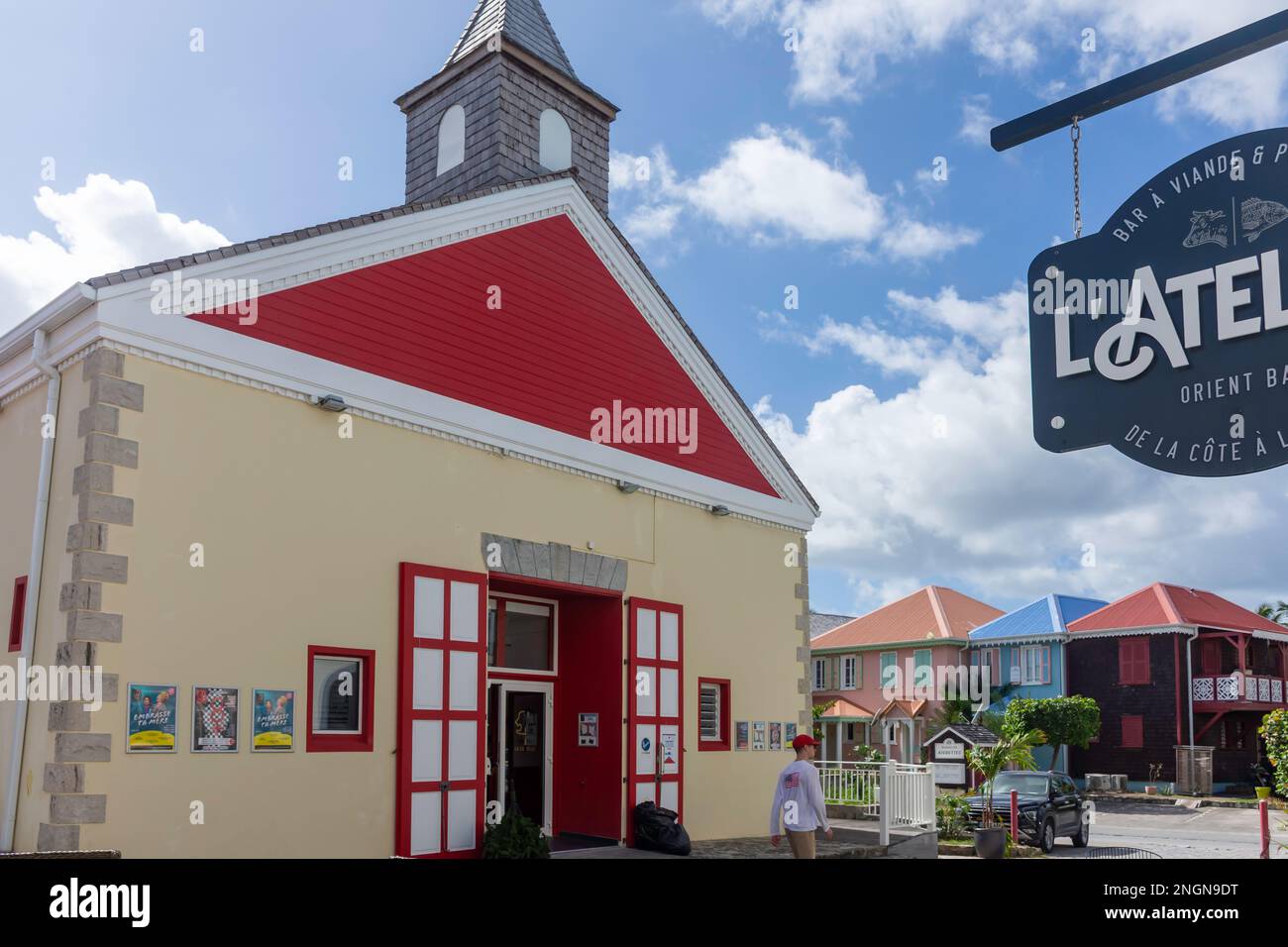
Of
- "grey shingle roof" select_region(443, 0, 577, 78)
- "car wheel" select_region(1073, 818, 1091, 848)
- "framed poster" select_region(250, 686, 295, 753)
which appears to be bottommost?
"car wheel" select_region(1073, 818, 1091, 848)

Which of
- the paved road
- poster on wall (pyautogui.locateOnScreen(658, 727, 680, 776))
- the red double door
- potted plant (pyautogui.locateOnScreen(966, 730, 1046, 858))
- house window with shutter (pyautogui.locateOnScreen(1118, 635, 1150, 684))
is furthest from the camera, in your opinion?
house window with shutter (pyautogui.locateOnScreen(1118, 635, 1150, 684))

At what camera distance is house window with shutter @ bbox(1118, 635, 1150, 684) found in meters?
42.1

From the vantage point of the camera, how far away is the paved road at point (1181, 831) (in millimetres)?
22438

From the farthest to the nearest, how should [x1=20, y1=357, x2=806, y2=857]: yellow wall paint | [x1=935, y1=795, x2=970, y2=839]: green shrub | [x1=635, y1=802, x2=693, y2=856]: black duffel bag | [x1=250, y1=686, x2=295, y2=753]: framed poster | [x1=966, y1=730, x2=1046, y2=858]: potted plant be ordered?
[x1=935, y1=795, x2=970, y2=839]: green shrub
[x1=966, y1=730, x2=1046, y2=858]: potted plant
[x1=635, y1=802, x2=693, y2=856]: black duffel bag
[x1=250, y1=686, x2=295, y2=753]: framed poster
[x1=20, y1=357, x2=806, y2=857]: yellow wall paint

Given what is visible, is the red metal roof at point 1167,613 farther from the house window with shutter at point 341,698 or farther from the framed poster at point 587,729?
the house window with shutter at point 341,698

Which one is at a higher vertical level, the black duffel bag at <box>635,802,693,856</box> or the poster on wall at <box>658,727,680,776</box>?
the poster on wall at <box>658,727,680,776</box>

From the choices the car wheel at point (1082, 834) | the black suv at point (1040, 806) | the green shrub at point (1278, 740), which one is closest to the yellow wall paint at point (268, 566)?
the black suv at point (1040, 806)

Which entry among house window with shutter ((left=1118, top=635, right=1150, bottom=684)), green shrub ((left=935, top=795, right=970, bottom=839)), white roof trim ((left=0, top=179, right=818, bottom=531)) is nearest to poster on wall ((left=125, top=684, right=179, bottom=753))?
white roof trim ((left=0, top=179, right=818, bottom=531))

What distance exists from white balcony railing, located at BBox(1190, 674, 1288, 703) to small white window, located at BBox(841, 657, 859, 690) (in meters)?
13.3

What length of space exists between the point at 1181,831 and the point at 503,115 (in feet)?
75.7

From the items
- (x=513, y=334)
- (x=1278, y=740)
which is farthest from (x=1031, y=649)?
(x=513, y=334)

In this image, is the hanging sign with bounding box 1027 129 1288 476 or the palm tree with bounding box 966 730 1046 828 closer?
the hanging sign with bounding box 1027 129 1288 476

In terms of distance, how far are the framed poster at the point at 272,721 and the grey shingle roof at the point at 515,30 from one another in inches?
426

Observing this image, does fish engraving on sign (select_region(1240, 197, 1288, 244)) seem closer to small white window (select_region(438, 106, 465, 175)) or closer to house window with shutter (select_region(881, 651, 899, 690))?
small white window (select_region(438, 106, 465, 175))
